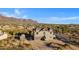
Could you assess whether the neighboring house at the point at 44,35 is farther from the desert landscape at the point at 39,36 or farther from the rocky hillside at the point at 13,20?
the rocky hillside at the point at 13,20

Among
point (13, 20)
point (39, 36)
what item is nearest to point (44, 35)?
point (39, 36)

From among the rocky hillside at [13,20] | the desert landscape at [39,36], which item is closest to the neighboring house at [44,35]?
the desert landscape at [39,36]

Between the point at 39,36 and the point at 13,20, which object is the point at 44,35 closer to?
the point at 39,36

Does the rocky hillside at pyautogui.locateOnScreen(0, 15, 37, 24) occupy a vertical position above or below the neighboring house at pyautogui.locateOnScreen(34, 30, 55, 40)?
above

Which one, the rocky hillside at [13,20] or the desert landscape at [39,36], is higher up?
the rocky hillside at [13,20]

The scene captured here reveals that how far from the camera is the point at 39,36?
13.8 ft

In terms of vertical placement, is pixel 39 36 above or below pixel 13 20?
below

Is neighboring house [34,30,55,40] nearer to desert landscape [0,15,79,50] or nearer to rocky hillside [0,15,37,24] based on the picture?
desert landscape [0,15,79,50]

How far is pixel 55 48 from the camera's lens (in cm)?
421

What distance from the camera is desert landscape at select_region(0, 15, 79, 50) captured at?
4.20 metres

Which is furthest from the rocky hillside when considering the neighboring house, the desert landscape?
the neighboring house

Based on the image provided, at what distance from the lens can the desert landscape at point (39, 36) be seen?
420 cm
